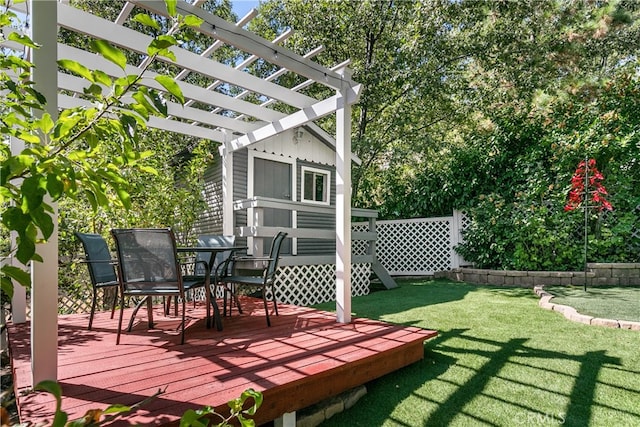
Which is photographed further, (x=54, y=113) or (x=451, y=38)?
(x=451, y=38)

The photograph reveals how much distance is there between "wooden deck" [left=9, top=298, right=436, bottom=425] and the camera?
6.63 feet

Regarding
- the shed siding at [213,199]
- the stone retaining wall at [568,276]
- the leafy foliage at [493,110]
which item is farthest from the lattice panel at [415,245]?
the shed siding at [213,199]

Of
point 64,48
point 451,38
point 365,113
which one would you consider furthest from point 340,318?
point 451,38

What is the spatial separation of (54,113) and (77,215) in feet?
12.5

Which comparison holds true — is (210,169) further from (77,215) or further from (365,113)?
(365,113)

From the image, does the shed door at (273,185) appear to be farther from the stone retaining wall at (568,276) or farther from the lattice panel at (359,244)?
the stone retaining wall at (568,276)

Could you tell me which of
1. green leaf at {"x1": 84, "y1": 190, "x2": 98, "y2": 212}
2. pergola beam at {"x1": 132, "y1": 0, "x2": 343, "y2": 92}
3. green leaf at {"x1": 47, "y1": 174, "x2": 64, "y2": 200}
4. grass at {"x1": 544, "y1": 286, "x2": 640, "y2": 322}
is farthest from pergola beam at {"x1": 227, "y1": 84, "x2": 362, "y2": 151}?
grass at {"x1": 544, "y1": 286, "x2": 640, "y2": 322}

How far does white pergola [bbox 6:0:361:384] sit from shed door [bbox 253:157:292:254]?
7.45ft

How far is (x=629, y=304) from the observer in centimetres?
491

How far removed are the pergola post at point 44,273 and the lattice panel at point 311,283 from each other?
4006 mm

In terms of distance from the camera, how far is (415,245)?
937cm

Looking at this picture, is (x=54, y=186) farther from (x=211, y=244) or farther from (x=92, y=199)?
(x=211, y=244)

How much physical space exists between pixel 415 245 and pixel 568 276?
3.32m

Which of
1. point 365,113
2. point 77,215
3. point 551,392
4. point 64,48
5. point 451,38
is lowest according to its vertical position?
point 551,392
